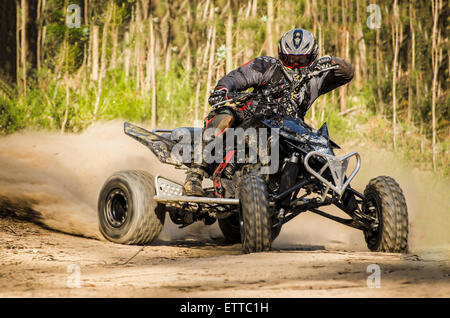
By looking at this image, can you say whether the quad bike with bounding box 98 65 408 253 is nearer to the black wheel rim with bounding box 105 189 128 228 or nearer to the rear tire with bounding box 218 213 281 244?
the black wheel rim with bounding box 105 189 128 228

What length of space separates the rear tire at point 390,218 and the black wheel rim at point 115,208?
99.2 inches

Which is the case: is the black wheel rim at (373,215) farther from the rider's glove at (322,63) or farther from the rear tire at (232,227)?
the rear tire at (232,227)

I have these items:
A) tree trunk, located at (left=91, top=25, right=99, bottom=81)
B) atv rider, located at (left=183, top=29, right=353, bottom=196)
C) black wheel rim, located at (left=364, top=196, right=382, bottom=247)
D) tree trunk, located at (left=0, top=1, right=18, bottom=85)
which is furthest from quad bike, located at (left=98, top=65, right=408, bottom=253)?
tree trunk, located at (left=0, top=1, right=18, bottom=85)

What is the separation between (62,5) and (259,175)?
10928 millimetres

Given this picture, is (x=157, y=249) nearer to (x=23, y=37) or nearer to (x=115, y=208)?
(x=115, y=208)

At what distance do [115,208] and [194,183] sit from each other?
994 mm

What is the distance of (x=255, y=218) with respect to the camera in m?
4.95

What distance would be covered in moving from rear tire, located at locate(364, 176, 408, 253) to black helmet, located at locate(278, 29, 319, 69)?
4.63ft

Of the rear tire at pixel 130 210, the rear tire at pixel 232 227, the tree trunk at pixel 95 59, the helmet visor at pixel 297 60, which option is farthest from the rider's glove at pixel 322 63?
the tree trunk at pixel 95 59

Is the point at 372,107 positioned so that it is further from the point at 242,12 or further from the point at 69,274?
the point at 69,274

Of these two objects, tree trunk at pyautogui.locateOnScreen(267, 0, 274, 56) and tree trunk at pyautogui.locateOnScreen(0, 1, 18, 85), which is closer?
tree trunk at pyautogui.locateOnScreen(267, 0, 274, 56)

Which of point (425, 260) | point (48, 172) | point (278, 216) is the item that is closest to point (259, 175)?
point (278, 216)

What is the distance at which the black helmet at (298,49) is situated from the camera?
5.95m

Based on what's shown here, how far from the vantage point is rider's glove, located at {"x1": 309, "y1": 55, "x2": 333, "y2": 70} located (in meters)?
5.61
